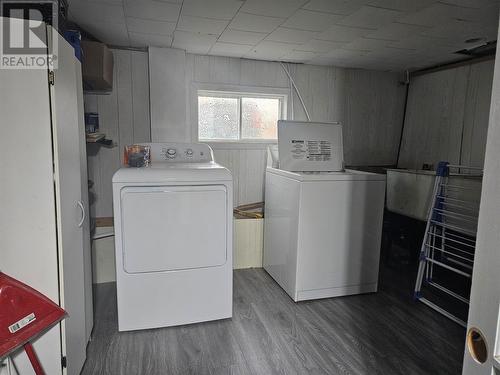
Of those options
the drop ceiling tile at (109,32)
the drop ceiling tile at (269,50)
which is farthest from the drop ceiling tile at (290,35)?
the drop ceiling tile at (109,32)

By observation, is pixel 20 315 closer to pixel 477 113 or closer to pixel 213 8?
pixel 213 8

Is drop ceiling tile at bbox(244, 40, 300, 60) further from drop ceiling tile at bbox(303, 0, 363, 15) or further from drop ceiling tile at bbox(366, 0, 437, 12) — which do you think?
drop ceiling tile at bbox(366, 0, 437, 12)

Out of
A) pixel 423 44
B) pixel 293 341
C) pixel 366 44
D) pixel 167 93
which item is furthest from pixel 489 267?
pixel 167 93

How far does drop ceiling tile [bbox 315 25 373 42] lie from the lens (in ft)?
8.32

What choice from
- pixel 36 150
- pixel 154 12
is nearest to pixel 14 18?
pixel 36 150

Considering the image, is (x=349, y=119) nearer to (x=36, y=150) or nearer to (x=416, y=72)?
(x=416, y=72)

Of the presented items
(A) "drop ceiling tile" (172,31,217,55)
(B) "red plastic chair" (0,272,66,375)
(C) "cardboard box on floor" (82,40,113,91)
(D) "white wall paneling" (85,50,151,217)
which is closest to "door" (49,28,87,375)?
(B) "red plastic chair" (0,272,66,375)

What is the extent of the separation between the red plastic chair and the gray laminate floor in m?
0.76

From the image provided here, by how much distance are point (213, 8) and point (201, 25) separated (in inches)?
13.7

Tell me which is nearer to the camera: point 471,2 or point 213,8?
point 471,2

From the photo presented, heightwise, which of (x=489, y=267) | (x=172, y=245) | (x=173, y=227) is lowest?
(x=172, y=245)

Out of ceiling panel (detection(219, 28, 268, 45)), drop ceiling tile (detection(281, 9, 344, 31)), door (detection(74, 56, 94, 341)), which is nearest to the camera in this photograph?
door (detection(74, 56, 94, 341))

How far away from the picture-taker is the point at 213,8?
7.19 feet

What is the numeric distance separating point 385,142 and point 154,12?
9.93ft
